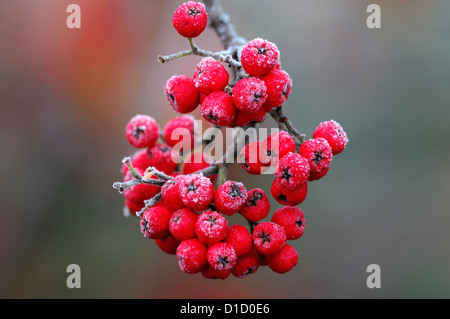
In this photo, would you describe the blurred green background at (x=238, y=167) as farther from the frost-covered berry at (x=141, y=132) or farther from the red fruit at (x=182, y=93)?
the red fruit at (x=182, y=93)

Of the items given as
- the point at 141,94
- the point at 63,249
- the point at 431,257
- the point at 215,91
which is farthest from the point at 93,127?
the point at 431,257

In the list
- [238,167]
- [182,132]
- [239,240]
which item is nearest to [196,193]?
[239,240]

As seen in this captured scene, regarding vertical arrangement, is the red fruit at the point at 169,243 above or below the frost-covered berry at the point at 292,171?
below

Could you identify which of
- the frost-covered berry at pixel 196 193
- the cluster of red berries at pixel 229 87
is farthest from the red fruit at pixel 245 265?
the cluster of red berries at pixel 229 87

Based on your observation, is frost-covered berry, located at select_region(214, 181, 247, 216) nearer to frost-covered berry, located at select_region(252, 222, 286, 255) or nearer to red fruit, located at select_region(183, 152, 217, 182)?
frost-covered berry, located at select_region(252, 222, 286, 255)

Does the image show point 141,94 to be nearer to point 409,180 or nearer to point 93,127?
point 93,127

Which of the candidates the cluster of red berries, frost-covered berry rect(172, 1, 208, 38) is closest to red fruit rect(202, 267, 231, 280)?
the cluster of red berries
